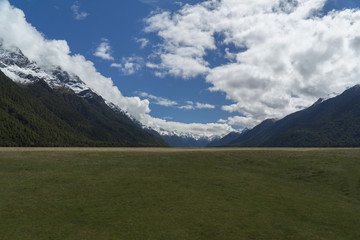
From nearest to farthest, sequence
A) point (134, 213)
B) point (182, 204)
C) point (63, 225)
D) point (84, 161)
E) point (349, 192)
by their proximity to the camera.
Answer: point (63, 225) < point (134, 213) < point (182, 204) < point (349, 192) < point (84, 161)

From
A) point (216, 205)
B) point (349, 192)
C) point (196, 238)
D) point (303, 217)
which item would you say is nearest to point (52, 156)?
point (216, 205)

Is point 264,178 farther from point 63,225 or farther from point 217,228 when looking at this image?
point 63,225

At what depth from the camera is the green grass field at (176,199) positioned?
23391 millimetres

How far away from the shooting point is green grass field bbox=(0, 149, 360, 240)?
76.7 ft

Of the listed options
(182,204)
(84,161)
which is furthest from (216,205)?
(84,161)

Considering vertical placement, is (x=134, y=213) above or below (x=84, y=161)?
below

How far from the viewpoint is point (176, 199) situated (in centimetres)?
3281

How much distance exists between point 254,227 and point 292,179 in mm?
27558

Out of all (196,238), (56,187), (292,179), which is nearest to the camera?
(196,238)

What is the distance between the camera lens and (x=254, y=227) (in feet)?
80.8

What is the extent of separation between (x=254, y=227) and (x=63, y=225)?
20.2m

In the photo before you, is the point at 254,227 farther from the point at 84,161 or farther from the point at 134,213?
the point at 84,161

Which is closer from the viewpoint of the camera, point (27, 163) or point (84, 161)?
point (27, 163)

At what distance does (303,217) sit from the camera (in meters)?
28.2
